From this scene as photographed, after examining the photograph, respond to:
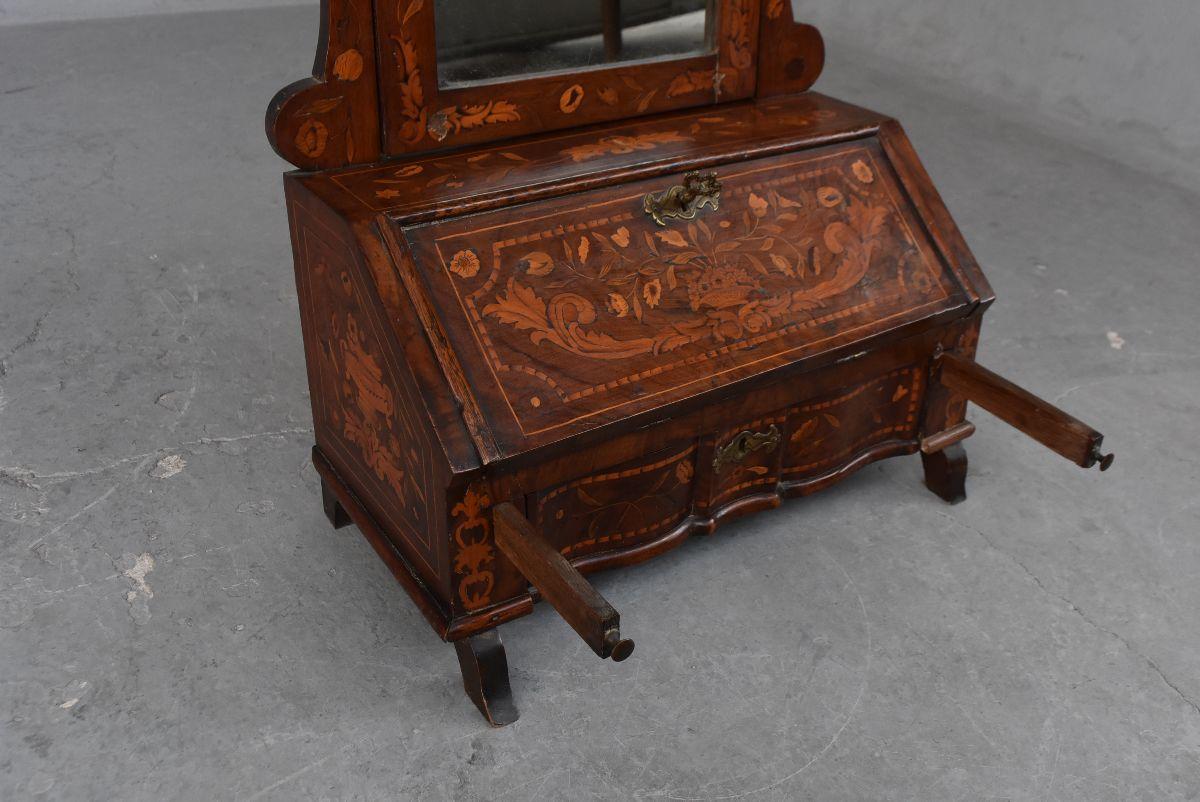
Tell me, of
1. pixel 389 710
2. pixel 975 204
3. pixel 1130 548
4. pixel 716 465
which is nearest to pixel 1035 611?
Result: pixel 1130 548

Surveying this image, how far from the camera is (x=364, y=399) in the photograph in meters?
2.21

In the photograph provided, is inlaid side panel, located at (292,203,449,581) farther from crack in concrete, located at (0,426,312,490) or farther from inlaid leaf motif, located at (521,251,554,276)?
crack in concrete, located at (0,426,312,490)

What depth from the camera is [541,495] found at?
211cm

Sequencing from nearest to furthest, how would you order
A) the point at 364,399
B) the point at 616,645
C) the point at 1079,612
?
the point at 616,645
the point at 364,399
the point at 1079,612

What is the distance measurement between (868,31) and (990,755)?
4821 millimetres

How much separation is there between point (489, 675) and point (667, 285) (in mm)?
803

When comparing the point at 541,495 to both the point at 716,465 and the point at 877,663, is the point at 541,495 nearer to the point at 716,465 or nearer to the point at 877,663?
the point at 716,465

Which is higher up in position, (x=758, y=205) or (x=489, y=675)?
(x=758, y=205)

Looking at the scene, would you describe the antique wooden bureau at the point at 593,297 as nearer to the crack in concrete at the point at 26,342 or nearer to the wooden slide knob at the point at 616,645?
the wooden slide knob at the point at 616,645

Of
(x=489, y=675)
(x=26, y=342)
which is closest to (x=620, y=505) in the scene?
(x=489, y=675)

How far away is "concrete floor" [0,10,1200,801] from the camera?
2064 millimetres

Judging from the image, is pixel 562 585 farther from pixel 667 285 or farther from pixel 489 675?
pixel 667 285

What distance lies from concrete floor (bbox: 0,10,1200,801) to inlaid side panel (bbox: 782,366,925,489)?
0.18m

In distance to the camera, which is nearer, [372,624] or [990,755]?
[990,755]
